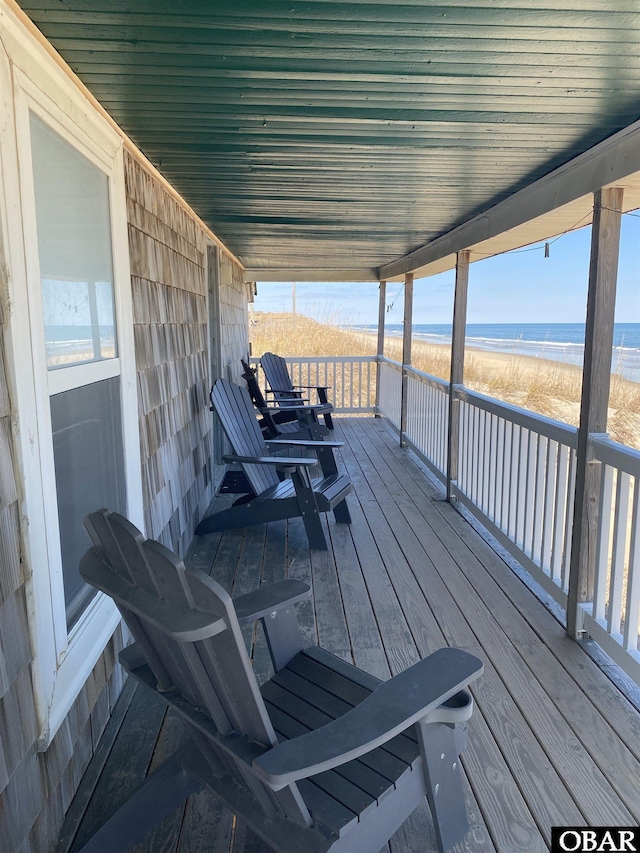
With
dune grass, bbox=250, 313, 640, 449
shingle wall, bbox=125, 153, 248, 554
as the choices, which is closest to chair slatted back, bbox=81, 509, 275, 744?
shingle wall, bbox=125, 153, 248, 554

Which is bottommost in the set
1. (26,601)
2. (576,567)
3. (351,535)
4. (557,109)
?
(351,535)

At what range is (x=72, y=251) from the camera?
1775 mm

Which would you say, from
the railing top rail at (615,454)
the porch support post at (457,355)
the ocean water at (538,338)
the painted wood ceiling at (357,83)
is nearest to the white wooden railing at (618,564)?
the railing top rail at (615,454)

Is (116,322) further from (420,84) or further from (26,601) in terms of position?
(420,84)

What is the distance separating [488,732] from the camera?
1960 millimetres

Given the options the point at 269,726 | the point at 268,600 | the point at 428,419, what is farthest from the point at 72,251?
the point at 428,419

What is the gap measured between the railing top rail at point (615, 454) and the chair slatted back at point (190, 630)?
1607 mm

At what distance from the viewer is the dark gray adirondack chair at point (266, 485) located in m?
3.55

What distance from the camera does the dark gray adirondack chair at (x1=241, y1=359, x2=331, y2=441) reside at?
541 centimetres

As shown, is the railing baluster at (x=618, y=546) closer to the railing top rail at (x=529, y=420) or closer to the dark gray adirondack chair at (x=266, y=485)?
the railing top rail at (x=529, y=420)

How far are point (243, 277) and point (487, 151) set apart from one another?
588cm

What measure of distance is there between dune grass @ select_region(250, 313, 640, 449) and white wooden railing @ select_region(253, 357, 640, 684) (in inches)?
581

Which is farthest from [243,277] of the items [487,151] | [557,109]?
[557,109]

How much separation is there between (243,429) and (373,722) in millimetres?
3022
